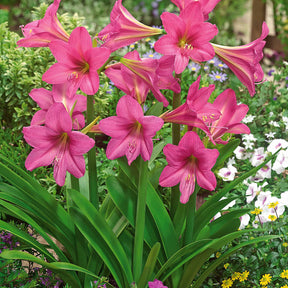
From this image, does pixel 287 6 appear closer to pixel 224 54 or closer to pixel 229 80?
pixel 229 80

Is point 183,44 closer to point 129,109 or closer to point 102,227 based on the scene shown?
point 129,109

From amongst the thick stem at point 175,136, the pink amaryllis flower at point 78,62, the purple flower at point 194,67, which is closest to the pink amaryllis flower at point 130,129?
the pink amaryllis flower at point 78,62

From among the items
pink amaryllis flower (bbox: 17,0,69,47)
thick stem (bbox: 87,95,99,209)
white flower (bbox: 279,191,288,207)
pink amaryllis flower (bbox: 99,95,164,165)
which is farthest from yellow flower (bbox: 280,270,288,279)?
pink amaryllis flower (bbox: 17,0,69,47)

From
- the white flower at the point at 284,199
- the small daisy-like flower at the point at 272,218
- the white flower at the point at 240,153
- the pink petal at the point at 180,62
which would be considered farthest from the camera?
the white flower at the point at 240,153

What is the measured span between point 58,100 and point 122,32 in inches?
12.3

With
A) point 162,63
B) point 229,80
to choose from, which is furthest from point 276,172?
point 162,63

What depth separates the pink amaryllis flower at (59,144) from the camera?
5.40ft

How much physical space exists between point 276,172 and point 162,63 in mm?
1528

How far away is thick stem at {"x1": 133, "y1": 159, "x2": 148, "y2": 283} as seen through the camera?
5.85 ft

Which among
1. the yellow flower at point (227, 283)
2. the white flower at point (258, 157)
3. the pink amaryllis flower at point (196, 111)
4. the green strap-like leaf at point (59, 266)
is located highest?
the white flower at point (258, 157)

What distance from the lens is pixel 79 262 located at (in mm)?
2066

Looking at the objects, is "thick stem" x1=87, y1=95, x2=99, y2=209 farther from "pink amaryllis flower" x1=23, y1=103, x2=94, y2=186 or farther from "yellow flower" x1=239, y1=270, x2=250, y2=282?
"yellow flower" x1=239, y1=270, x2=250, y2=282

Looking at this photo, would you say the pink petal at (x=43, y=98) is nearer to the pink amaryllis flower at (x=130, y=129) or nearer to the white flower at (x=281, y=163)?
the pink amaryllis flower at (x=130, y=129)

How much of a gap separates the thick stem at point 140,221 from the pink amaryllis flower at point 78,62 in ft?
1.11
